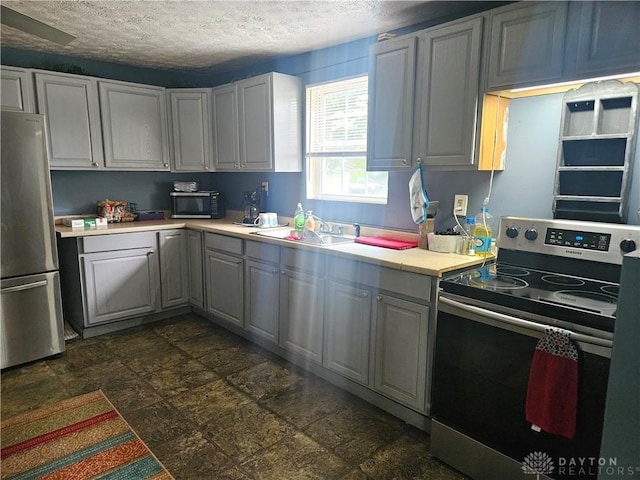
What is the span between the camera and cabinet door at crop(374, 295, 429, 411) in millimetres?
2139

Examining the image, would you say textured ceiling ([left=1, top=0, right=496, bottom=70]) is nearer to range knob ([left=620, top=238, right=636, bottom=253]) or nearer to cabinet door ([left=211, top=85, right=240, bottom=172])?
cabinet door ([left=211, top=85, right=240, bottom=172])

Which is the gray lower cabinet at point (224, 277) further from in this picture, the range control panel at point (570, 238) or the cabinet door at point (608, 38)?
the cabinet door at point (608, 38)

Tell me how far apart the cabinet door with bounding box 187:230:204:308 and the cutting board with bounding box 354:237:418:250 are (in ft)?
5.34

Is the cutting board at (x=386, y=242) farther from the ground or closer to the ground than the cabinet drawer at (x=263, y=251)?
farther from the ground

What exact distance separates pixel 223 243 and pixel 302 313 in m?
1.06

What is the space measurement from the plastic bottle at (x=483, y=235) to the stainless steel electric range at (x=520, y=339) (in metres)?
0.15

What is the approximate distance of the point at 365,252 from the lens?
2.45 metres

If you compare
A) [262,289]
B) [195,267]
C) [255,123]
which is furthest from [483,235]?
[195,267]

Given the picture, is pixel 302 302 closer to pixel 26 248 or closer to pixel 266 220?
pixel 266 220

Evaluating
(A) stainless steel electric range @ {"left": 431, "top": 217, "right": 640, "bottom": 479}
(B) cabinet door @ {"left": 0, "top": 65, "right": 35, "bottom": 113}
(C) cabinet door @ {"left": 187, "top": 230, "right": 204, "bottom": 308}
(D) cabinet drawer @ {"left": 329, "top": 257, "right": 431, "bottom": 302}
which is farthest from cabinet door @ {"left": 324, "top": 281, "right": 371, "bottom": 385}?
(B) cabinet door @ {"left": 0, "top": 65, "right": 35, "bottom": 113}

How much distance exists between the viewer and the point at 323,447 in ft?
6.89

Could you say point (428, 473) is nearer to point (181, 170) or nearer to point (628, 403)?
point (628, 403)

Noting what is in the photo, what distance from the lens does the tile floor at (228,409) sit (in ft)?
6.50

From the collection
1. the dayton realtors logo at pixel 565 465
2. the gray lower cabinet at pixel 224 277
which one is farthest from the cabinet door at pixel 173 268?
the dayton realtors logo at pixel 565 465
